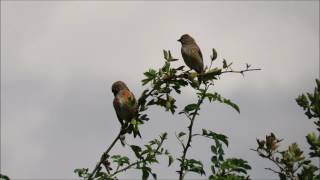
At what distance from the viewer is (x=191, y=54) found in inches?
578

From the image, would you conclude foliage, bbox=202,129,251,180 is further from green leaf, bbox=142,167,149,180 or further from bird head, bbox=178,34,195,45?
bird head, bbox=178,34,195,45

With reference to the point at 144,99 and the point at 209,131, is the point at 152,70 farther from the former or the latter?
the point at 209,131

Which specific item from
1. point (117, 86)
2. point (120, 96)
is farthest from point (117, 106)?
point (117, 86)

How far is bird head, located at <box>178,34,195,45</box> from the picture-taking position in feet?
50.6

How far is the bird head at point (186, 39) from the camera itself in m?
15.4

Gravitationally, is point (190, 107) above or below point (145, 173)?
above

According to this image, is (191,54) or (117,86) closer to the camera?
(117,86)

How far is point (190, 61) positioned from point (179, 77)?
7.64 meters

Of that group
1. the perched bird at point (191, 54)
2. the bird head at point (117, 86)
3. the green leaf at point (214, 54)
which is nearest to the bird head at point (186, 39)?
the perched bird at point (191, 54)

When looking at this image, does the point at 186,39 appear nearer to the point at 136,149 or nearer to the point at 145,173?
the point at 136,149

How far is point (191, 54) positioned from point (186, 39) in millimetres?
1099

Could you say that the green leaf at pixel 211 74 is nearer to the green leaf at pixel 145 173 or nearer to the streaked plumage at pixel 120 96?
the green leaf at pixel 145 173

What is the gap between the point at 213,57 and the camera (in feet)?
24.0

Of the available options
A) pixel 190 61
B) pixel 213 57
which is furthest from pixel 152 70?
pixel 190 61
